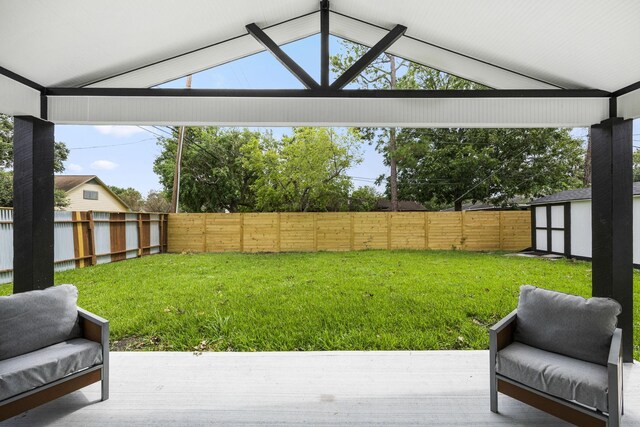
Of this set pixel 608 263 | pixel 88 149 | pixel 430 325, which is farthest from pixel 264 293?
pixel 88 149

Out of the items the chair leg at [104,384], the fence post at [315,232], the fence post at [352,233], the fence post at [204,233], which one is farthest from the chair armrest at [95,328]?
the fence post at [352,233]

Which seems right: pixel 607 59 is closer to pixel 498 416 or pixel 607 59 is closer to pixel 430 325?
pixel 498 416

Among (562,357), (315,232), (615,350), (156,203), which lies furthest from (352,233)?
(156,203)

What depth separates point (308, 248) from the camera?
10570 millimetres

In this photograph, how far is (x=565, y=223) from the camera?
369 inches

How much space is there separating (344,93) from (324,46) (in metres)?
0.41

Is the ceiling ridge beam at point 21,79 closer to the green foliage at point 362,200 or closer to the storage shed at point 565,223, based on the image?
the storage shed at point 565,223

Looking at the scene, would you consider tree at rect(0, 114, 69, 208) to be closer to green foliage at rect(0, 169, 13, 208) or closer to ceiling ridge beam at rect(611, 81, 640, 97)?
green foliage at rect(0, 169, 13, 208)

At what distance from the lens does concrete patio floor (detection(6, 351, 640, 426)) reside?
2148mm

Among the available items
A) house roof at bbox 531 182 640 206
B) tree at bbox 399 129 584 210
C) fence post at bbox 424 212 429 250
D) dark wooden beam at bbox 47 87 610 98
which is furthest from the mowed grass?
tree at bbox 399 129 584 210

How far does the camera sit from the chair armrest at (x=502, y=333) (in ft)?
7.16

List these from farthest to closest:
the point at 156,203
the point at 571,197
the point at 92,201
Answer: the point at 156,203
the point at 92,201
the point at 571,197

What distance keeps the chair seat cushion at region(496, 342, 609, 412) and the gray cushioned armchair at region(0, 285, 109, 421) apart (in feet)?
9.13

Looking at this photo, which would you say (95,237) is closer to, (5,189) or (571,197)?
(5,189)
